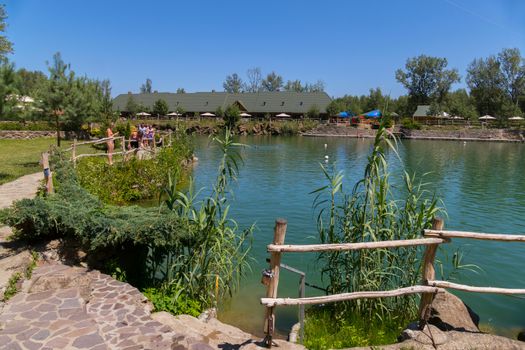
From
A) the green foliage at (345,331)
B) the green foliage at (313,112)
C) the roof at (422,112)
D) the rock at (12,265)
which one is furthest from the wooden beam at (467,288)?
the roof at (422,112)

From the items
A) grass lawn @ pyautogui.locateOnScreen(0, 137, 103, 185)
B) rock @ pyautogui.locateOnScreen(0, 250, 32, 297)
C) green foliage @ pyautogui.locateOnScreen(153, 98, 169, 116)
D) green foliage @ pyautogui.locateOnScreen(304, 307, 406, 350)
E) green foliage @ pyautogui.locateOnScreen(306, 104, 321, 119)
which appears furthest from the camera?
green foliage @ pyautogui.locateOnScreen(153, 98, 169, 116)

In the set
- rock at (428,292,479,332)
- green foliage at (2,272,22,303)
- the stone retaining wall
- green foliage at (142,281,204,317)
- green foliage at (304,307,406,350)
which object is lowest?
green foliage at (304,307,406,350)

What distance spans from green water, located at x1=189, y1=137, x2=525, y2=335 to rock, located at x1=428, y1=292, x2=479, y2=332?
1693 mm

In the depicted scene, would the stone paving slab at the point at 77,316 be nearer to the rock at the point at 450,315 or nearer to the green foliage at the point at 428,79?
the rock at the point at 450,315

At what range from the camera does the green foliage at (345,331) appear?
5.38 meters

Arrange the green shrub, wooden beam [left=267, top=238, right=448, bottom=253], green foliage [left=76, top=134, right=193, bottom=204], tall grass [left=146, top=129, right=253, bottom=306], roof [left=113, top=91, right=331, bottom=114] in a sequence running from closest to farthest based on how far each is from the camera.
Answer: wooden beam [left=267, top=238, right=448, bottom=253]
tall grass [left=146, top=129, right=253, bottom=306]
green foliage [left=76, top=134, right=193, bottom=204]
the green shrub
roof [left=113, top=91, right=331, bottom=114]

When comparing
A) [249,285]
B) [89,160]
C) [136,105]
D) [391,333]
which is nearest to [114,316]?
[249,285]

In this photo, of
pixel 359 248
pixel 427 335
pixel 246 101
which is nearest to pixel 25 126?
pixel 359 248

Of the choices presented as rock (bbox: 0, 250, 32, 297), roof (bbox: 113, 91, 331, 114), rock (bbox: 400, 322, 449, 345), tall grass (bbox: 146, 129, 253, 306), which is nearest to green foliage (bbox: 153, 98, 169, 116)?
roof (bbox: 113, 91, 331, 114)

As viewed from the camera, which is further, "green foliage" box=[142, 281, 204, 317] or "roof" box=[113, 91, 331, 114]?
"roof" box=[113, 91, 331, 114]

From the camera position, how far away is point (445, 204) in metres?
15.6

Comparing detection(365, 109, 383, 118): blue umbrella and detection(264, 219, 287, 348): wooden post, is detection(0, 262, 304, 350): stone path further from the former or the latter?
detection(365, 109, 383, 118): blue umbrella

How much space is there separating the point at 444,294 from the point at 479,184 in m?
16.7

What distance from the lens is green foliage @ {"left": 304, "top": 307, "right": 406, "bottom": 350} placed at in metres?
5.38
